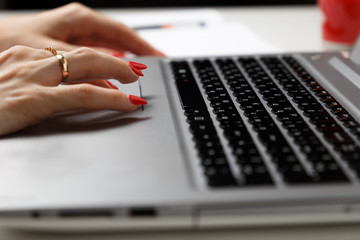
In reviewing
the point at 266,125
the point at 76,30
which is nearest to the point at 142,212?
the point at 266,125

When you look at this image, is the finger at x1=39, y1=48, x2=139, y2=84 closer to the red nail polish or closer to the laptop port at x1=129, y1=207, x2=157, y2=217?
the red nail polish

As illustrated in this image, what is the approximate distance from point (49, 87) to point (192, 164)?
0.21 meters

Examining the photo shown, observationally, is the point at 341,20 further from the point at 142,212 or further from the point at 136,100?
the point at 142,212

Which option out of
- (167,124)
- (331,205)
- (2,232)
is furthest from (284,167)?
(2,232)

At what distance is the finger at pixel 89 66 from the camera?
0.50 metres

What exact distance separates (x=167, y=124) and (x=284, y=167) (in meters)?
0.15

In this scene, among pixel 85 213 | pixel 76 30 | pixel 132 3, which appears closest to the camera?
pixel 85 213

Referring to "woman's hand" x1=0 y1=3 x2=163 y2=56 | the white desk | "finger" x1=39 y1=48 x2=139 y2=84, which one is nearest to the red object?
the white desk

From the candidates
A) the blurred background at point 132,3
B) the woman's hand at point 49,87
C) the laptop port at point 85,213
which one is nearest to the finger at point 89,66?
the woman's hand at point 49,87

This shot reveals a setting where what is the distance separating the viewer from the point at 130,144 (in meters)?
0.41

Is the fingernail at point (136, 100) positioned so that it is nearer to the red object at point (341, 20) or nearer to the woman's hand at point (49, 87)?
the woman's hand at point (49, 87)

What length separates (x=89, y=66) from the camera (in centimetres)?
52

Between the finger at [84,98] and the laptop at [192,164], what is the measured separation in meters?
0.01

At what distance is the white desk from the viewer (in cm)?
35
